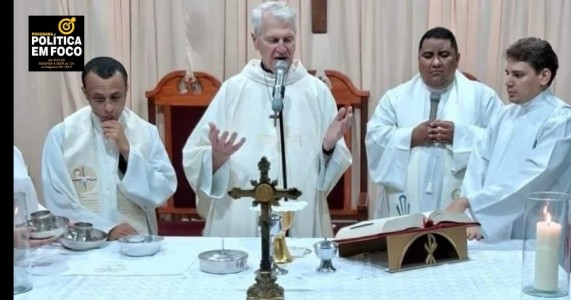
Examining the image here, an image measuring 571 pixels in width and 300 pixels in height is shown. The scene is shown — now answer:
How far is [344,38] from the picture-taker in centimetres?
450

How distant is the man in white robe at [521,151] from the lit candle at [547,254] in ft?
2.96

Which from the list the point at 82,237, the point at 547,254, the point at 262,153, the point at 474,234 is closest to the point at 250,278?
the point at 82,237

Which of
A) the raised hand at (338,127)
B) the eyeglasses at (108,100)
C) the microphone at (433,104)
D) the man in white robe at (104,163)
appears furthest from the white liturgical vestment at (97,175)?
the microphone at (433,104)

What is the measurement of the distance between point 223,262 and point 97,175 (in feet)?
3.63

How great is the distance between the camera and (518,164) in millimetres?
2793

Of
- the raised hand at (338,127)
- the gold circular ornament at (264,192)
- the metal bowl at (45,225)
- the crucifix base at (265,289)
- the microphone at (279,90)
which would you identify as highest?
the microphone at (279,90)

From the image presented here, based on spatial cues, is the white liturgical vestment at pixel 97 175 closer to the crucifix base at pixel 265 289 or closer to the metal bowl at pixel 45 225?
the metal bowl at pixel 45 225

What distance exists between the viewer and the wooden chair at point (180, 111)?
430 centimetres

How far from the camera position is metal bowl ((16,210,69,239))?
6.75 feet

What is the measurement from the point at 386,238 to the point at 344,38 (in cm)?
272

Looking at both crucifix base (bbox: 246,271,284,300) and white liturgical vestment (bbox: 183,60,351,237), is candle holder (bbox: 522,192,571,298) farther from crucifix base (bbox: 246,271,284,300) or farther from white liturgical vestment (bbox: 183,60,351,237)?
white liturgical vestment (bbox: 183,60,351,237)

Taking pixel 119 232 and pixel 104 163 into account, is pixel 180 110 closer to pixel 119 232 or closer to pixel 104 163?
pixel 104 163
